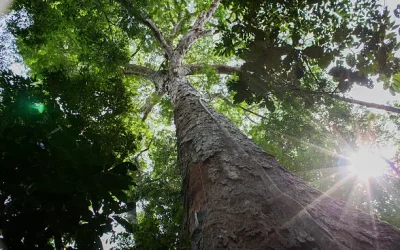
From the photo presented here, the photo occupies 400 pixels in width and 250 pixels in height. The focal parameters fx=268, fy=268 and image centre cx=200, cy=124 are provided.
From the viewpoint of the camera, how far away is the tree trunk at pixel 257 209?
45.0 inches

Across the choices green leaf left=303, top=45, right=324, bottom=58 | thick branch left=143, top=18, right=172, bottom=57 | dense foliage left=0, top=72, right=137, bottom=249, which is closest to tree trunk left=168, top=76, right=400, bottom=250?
dense foliage left=0, top=72, right=137, bottom=249

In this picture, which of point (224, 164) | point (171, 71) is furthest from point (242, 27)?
point (171, 71)

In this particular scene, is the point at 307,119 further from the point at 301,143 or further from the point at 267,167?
the point at 267,167

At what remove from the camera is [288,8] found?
2863 mm

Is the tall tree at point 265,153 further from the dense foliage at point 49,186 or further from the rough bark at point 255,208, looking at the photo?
the dense foliage at point 49,186

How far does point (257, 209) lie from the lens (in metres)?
1.34

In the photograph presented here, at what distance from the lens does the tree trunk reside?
1143 mm

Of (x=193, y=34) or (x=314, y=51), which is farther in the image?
(x=193, y=34)

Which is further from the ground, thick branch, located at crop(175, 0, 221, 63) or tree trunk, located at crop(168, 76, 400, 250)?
thick branch, located at crop(175, 0, 221, 63)

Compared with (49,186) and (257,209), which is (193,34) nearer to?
(49,186)

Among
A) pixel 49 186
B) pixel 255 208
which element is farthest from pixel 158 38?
pixel 255 208

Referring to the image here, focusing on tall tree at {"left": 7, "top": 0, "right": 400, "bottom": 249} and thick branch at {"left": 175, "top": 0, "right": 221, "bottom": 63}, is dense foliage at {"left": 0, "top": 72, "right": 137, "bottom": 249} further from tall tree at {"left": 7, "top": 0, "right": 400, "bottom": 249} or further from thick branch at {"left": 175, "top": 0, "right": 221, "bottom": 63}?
thick branch at {"left": 175, "top": 0, "right": 221, "bottom": 63}

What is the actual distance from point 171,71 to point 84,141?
3.62 meters

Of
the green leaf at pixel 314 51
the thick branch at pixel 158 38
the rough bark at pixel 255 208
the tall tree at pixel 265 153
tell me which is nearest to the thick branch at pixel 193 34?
the thick branch at pixel 158 38
